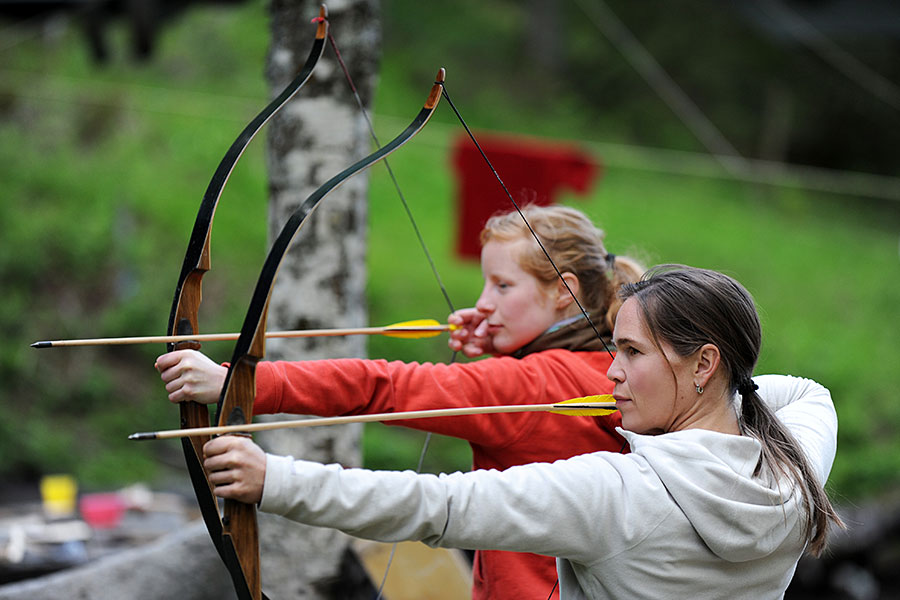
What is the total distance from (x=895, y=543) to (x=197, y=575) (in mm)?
4282

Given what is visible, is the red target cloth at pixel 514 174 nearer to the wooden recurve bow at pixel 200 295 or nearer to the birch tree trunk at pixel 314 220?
the birch tree trunk at pixel 314 220

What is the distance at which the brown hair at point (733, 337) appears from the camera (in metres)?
1.23

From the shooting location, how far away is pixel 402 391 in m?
1.46

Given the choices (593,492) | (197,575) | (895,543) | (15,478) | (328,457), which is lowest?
(895,543)

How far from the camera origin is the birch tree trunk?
8.41 ft

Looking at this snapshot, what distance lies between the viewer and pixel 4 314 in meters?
6.28

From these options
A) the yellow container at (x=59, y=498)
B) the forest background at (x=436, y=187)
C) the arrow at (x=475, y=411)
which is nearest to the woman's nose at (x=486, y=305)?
the arrow at (x=475, y=411)

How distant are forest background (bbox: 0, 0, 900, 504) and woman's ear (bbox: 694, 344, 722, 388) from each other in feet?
13.5

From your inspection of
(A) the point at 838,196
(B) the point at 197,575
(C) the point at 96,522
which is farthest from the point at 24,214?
(A) the point at 838,196

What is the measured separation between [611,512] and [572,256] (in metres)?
0.66

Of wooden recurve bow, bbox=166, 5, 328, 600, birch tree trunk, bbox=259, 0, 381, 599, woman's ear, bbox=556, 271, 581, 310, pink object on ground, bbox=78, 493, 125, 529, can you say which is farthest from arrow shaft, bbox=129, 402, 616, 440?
pink object on ground, bbox=78, 493, 125, 529

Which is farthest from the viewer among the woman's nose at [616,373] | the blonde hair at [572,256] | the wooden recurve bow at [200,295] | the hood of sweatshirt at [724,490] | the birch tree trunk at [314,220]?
the birch tree trunk at [314,220]

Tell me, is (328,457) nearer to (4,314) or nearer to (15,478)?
(15,478)

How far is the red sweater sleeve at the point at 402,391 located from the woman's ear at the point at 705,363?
1.00 ft
